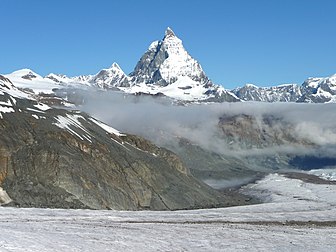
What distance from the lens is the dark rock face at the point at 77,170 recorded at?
95.6 metres

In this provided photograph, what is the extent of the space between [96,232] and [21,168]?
62833 mm

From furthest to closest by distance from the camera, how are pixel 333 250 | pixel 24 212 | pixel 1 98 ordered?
pixel 1 98 < pixel 24 212 < pixel 333 250

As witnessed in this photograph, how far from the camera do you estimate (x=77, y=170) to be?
105 metres

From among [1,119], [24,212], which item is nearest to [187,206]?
[1,119]

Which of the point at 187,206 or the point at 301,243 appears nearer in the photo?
the point at 301,243

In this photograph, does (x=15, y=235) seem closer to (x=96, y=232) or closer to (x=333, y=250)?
(x=96, y=232)

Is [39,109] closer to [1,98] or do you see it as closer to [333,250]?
[1,98]

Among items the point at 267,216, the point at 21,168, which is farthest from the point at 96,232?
the point at 21,168

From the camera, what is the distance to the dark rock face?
9562 cm

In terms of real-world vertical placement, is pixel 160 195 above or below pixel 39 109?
below

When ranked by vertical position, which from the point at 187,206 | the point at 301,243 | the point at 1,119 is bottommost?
the point at 187,206

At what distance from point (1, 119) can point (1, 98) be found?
22.0 m

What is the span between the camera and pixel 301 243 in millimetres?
40812

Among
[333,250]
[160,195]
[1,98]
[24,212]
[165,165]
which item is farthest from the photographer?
[165,165]
